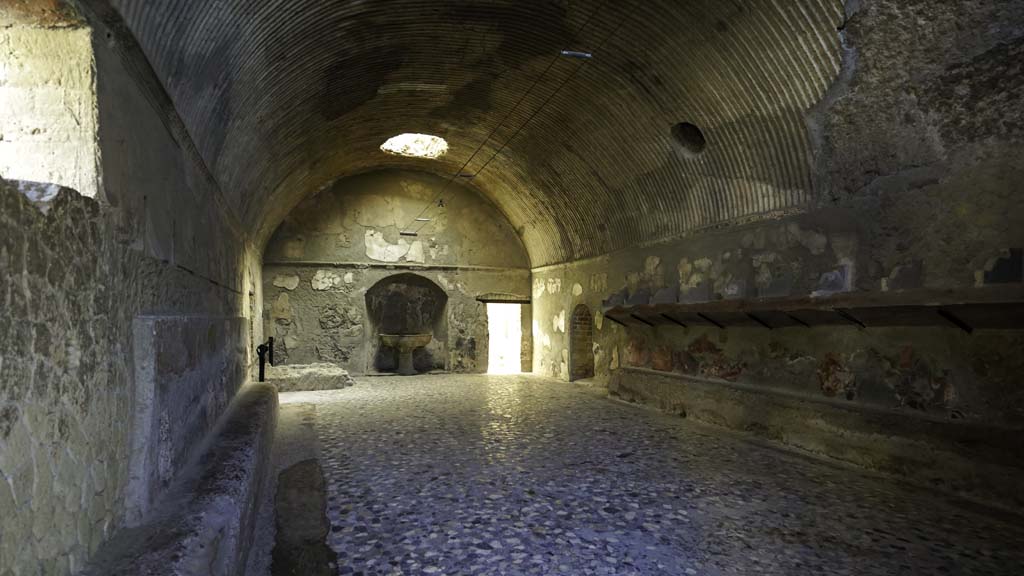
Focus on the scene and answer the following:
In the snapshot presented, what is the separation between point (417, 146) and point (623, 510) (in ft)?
33.5

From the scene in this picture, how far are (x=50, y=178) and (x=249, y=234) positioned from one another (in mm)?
7728

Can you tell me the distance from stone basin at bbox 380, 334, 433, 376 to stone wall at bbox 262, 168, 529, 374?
1.93 feet

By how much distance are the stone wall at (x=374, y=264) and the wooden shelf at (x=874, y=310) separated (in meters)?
7.57

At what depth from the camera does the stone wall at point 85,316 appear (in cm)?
181

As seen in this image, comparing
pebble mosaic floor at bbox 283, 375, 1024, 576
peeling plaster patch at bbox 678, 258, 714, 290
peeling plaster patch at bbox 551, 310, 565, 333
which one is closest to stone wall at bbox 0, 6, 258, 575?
pebble mosaic floor at bbox 283, 375, 1024, 576

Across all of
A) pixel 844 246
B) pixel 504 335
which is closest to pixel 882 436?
pixel 844 246

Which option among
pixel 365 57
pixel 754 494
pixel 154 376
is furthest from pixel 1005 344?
pixel 365 57

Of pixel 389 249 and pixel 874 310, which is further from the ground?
pixel 389 249

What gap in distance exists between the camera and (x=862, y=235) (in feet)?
19.0

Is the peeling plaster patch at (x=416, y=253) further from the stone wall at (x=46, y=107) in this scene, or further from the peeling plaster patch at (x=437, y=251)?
the stone wall at (x=46, y=107)

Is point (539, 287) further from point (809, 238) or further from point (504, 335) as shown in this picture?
point (504, 335)

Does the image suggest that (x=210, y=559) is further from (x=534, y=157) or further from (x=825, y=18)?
(x=534, y=157)

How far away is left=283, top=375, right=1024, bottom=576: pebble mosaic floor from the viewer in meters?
3.59

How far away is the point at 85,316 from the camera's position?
7.71 ft
